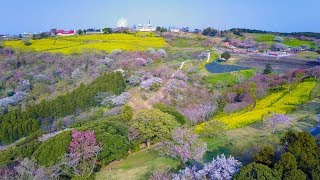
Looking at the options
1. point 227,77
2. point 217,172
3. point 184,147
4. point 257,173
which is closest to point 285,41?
point 227,77

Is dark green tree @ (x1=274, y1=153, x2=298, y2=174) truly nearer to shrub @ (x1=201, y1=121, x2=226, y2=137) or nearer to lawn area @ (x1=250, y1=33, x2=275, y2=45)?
shrub @ (x1=201, y1=121, x2=226, y2=137)

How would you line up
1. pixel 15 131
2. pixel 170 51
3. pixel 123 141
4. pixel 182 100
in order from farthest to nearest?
1. pixel 170 51
2. pixel 182 100
3. pixel 15 131
4. pixel 123 141

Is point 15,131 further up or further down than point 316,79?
further down

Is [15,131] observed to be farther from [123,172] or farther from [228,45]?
[228,45]

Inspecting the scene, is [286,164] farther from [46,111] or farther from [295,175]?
[46,111]

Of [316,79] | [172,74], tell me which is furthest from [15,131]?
[316,79]
